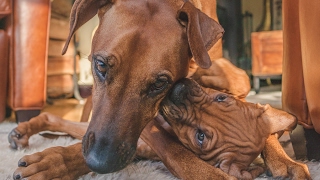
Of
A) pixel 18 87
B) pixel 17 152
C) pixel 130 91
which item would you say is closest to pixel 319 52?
pixel 130 91

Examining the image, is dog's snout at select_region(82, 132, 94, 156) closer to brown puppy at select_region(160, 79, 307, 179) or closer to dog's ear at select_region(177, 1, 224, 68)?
brown puppy at select_region(160, 79, 307, 179)

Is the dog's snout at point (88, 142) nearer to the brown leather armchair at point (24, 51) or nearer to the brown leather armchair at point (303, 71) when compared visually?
the brown leather armchair at point (303, 71)

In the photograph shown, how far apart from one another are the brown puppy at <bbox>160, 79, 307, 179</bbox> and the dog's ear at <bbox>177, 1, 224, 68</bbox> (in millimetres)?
102

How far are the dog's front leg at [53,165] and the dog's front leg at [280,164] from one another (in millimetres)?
541

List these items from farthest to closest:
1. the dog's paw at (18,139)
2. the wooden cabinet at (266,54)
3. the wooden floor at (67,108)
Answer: the wooden cabinet at (266,54) → the wooden floor at (67,108) → the dog's paw at (18,139)

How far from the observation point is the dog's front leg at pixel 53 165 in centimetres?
110

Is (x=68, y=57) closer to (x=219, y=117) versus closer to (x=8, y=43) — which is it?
(x=8, y=43)

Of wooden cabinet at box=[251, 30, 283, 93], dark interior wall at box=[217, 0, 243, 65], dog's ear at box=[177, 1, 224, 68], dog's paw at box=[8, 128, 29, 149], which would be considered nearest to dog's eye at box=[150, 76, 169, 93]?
dog's ear at box=[177, 1, 224, 68]

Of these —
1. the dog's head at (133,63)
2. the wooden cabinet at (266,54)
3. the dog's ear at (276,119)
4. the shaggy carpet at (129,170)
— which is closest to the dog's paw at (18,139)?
the shaggy carpet at (129,170)

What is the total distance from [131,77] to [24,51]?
A: 153cm

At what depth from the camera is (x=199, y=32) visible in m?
1.19

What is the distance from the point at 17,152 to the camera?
1641mm

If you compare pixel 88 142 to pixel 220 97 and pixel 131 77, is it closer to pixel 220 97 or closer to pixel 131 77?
pixel 131 77

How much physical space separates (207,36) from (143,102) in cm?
28
